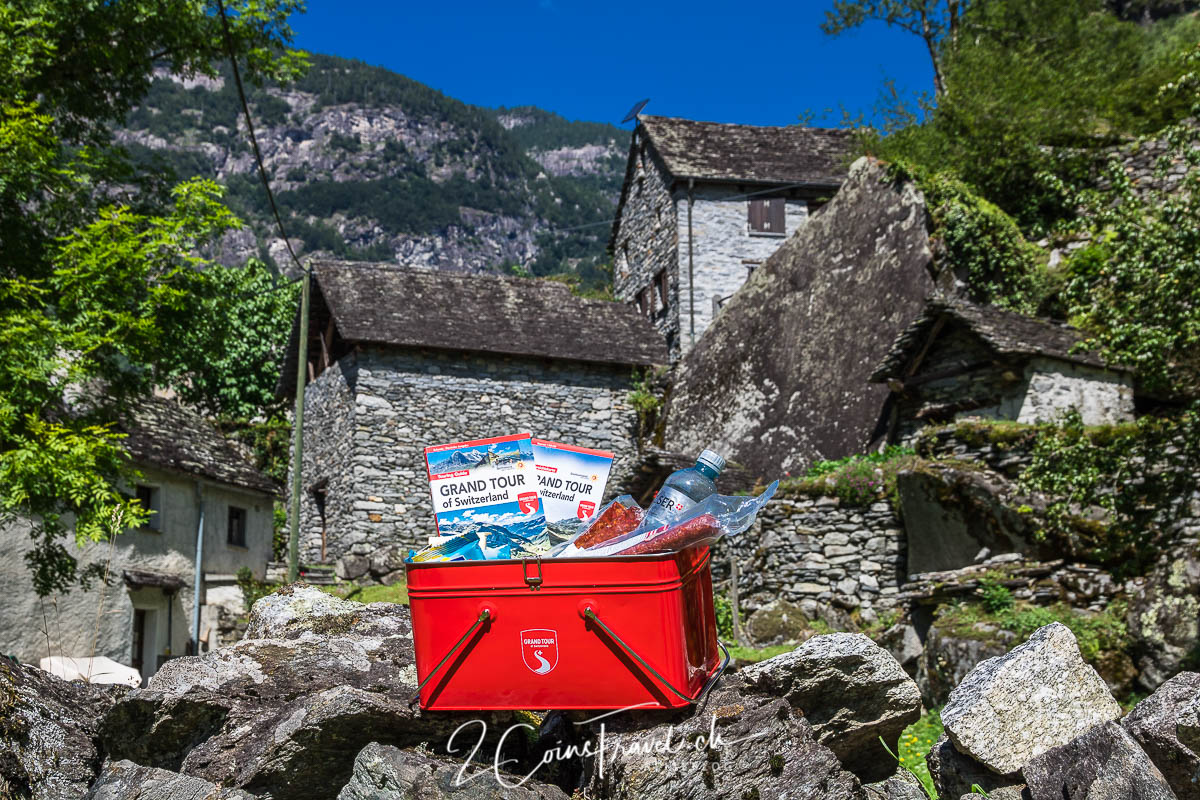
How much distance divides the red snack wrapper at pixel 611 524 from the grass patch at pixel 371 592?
1357cm

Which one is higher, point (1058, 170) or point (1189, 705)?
point (1058, 170)

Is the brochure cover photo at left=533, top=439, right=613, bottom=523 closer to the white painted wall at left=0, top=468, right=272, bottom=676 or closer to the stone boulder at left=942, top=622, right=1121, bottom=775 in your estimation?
the stone boulder at left=942, top=622, right=1121, bottom=775

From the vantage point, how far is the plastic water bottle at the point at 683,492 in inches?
162

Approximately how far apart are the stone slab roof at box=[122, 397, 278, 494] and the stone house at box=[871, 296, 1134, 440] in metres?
14.9

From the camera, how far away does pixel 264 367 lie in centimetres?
3638

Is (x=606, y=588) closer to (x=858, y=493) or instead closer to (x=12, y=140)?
(x=12, y=140)

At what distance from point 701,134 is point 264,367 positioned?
17912mm

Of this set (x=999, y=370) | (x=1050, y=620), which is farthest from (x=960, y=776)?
(x=999, y=370)

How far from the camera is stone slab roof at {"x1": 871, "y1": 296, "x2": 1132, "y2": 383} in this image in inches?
561

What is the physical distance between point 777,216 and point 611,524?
85.6 ft

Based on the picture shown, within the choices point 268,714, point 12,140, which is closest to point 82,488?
point 12,140

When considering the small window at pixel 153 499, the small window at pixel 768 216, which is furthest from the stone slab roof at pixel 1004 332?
the small window at pixel 153 499

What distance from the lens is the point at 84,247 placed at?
10406 millimetres

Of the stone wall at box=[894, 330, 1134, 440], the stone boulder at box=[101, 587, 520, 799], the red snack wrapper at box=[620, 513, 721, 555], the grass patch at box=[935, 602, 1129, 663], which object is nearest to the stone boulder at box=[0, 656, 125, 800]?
the stone boulder at box=[101, 587, 520, 799]
